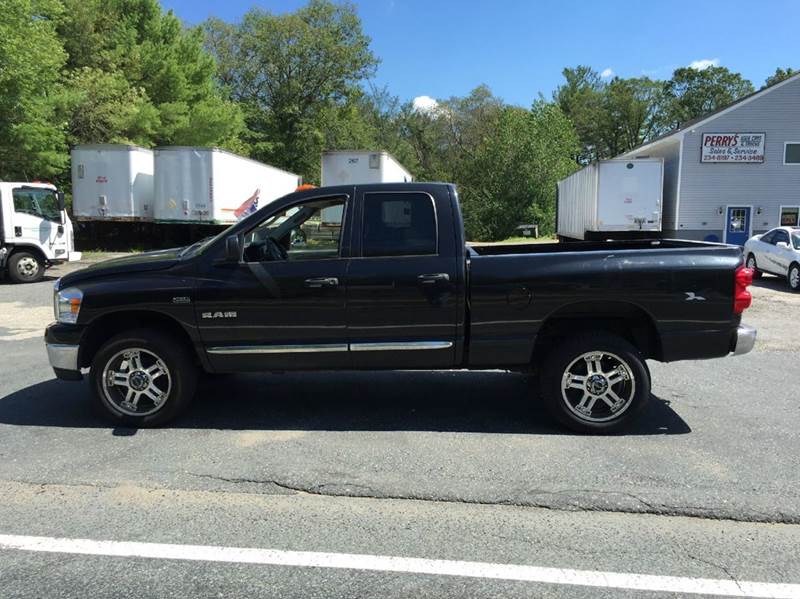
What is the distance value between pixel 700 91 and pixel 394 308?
74.6 m

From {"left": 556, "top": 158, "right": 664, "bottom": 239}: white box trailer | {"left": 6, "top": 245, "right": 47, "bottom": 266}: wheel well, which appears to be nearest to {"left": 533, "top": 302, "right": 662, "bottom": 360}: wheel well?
{"left": 6, "top": 245, "right": 47, "bottom": 266}: wheel well

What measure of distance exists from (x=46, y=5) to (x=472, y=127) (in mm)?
44798

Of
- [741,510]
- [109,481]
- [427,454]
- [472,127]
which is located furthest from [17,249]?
[472,127]

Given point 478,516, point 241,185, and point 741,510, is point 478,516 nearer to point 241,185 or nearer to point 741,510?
point 741,510

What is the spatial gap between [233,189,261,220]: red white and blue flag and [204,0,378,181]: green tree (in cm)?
2328

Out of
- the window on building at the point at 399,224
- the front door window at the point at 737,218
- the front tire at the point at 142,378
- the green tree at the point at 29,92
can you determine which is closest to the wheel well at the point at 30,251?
the green tree at the point at 29,92

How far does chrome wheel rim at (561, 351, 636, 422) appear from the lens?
4.91m

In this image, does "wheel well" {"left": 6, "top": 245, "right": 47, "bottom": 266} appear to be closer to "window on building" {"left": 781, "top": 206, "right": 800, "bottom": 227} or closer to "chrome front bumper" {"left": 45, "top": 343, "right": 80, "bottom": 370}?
"chrome front bumper" {"left": 45, "top": 343, "right": 80, "bottom": 370}

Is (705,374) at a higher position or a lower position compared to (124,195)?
lower

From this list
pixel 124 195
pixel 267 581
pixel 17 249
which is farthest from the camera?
pixel 124 195

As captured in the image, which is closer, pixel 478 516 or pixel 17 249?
pixel 478 516

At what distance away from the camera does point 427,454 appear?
4.58 metres

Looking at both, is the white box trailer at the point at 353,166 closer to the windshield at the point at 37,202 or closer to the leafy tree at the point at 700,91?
the windshield at the point at 37,202

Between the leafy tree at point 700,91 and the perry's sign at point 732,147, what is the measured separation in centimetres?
4539
